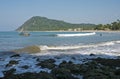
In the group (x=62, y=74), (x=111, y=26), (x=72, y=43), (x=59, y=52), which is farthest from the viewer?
(x=111, y=26)

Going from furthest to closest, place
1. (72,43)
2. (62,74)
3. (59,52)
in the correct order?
(72,43)
(59,52)
(62,74)

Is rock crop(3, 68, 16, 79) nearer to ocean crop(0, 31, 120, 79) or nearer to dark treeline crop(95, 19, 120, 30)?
ocean crop(0, 31, 120, 79)

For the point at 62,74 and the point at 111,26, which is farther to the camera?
the point at 111,26

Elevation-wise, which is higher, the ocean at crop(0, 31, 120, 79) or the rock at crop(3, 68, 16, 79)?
the rock at crop(3, 68, 16, 79)

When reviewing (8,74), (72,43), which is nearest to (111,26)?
(72,43)

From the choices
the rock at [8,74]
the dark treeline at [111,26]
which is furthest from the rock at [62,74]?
the dark treeline at [111,26]

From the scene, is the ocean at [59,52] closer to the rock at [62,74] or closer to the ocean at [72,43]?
the ocean at [72,43]

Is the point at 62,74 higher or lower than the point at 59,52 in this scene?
higher

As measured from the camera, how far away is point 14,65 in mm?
13680

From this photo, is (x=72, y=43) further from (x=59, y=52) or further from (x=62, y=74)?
(x=62, y=74)

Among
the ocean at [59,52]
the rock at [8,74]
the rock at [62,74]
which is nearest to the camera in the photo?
the rock at [62,74]

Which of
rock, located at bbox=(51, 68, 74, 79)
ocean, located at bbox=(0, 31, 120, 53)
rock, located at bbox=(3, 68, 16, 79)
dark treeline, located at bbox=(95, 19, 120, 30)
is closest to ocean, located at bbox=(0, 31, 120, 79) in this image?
ocean, located at bbox=(0, 31, 120, 53)

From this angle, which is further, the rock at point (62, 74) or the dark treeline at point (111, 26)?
the dark treeline at point (111, 26)

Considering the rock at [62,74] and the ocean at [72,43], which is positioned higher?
the rock at [62,74]
